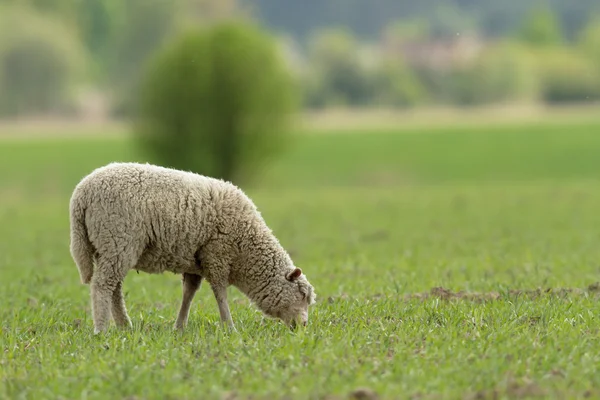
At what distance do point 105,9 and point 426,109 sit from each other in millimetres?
34004

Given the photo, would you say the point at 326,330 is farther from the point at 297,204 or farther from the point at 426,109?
the point at 426,109

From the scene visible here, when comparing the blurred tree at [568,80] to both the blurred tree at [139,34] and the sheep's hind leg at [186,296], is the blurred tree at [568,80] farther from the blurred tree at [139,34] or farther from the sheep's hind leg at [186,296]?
the sheep's hind leg at [186,296]

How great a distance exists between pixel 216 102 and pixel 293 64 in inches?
1625

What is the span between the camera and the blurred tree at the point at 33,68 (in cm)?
7156

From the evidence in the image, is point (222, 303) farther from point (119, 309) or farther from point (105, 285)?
point (105, 285)

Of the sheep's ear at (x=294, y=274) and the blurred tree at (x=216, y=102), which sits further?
the blurred tree at (x=216, y=102)

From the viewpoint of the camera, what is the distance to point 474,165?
46.9 meters

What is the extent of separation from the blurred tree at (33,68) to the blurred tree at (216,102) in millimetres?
38624

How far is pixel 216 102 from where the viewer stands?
113 ft

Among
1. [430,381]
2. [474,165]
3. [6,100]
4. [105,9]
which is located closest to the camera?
[430,381]

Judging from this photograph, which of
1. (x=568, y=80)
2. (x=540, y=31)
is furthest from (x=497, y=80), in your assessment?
(x=540, y=31)

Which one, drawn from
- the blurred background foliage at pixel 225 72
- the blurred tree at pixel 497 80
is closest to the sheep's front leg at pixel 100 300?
the blurred background foliage at pixel 225 72

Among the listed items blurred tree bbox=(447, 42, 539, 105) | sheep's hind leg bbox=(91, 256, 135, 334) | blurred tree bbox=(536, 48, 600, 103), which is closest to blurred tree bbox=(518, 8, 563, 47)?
blurred tree bbox=(536, 48, 600, 103)

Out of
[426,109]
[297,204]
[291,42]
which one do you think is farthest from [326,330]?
[291,42]
